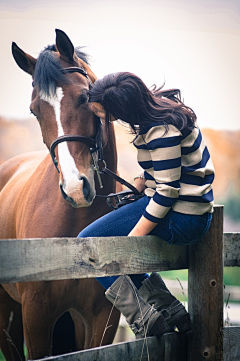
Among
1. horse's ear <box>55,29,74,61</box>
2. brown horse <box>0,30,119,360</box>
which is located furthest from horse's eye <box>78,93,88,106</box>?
horse's ear <box>55,29,74,61</box>

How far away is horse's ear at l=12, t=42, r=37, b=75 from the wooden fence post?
5.57 ft

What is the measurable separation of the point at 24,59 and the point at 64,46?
0.36 metres

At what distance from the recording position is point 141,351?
5.73 feet

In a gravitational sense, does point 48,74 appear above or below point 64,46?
below

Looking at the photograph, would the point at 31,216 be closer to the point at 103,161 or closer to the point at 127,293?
the point at 103,161

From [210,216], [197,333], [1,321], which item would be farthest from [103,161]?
[1,321]

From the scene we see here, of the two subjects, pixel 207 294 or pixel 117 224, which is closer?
pixel 207 294

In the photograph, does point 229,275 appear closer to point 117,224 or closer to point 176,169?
point 117,224

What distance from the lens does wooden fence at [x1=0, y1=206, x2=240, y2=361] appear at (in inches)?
57.4

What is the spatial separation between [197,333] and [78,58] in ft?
6.64

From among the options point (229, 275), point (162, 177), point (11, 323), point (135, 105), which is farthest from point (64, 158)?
point (229, 275)

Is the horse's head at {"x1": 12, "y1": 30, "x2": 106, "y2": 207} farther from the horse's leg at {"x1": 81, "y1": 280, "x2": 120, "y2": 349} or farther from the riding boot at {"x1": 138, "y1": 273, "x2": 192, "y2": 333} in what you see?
the horse's leg at {"x1": 81, "y1": 280, "x2": 120, "y2": 349}

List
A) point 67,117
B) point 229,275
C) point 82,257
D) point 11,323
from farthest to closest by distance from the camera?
point 229,275 < point 11,323 < point 67,117 < point 82,257

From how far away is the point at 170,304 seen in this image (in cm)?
190
